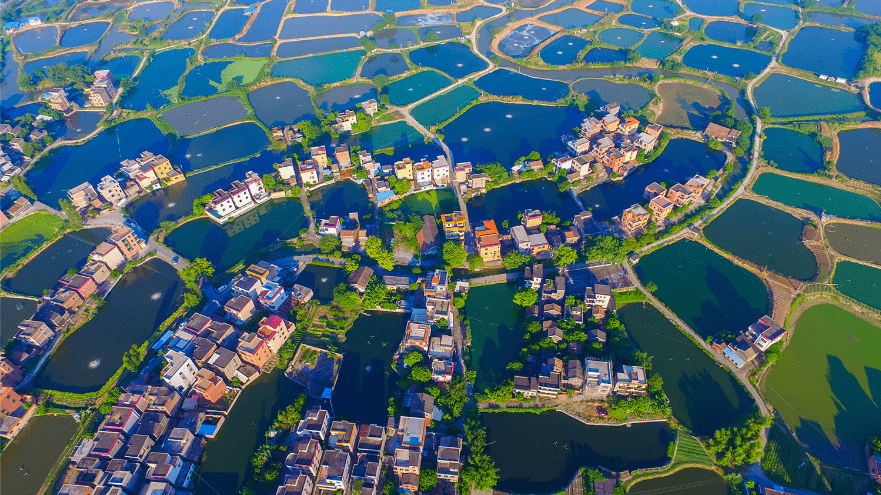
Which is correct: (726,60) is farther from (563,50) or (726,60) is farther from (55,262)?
(55,262)

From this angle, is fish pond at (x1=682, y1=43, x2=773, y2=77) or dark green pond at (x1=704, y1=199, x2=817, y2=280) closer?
dark green pond at (x1=704, y1=199, x2=817, y2=280)

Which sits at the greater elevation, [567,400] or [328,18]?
[328,18]

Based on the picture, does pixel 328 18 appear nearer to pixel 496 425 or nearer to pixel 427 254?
pixel 427 254

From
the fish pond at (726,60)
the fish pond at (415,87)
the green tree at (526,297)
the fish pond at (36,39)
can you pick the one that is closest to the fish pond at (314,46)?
the fish pond at (415,87)

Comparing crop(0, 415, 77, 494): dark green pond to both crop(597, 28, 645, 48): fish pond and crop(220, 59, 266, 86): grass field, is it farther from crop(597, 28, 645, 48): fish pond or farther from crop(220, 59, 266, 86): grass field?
crop(597, 28, 645, 48): fish pond

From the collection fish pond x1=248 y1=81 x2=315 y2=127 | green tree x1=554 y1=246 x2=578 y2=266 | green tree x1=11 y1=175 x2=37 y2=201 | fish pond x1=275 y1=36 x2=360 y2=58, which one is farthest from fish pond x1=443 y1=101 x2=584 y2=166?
green tree x1=11 y1=175 x2=37 y2=201

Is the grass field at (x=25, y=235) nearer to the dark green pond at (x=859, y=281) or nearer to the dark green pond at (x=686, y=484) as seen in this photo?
the dark green pond at (x=686, y=484)

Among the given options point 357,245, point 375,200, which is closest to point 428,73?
point 375,200
